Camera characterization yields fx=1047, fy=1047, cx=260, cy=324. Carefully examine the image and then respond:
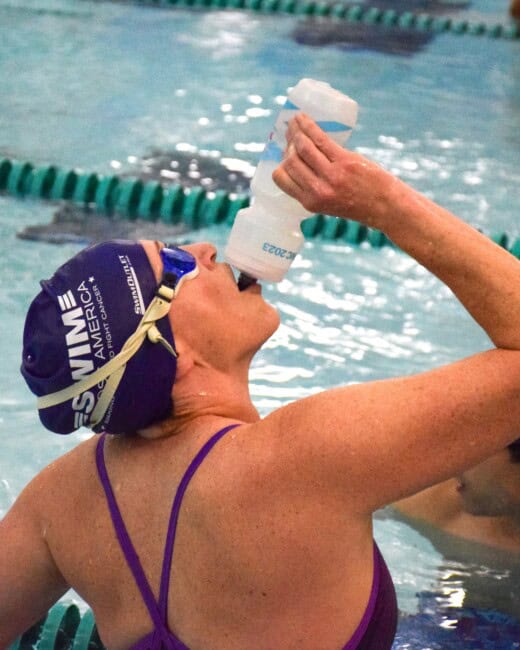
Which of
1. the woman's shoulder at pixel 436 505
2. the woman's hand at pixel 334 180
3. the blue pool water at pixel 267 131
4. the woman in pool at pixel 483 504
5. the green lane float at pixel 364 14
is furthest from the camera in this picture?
the green lane float at pixel 364 14

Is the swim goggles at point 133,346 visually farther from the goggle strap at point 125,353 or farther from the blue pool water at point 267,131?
the blue pool water at point 267,131

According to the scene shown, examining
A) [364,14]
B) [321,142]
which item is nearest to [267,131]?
[364,14]

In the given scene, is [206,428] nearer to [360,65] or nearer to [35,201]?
[35,201]

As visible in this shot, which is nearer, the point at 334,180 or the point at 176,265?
the point at 334,180

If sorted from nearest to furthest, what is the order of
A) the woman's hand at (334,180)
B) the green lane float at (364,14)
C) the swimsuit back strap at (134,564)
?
1. the woman's hand at (334,180)
2. the swimsuit back strap at (134,564)
3. the green lane float at (364,14)

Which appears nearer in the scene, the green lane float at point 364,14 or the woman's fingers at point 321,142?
the woman's fingers at point 321,142

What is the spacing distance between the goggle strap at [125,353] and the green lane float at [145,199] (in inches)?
127

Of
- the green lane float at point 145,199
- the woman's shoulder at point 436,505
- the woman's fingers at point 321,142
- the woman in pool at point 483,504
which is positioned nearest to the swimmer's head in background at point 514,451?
the woman in pool at point 483,504

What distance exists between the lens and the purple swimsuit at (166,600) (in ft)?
5.99

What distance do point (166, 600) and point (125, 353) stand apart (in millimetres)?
445

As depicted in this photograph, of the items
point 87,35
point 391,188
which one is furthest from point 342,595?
point 87,35

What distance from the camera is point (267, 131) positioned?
639 centimetres

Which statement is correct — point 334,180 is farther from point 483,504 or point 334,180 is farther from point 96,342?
point 483,504

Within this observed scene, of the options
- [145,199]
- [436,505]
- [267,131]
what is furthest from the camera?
[267,131]
